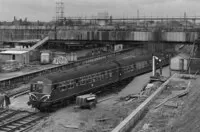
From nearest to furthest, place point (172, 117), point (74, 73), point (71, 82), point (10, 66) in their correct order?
point (172, 117) → point (71, 82) → point (74, 73) → point (10, 66)

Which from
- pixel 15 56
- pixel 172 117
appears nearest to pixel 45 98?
pixel 172 117

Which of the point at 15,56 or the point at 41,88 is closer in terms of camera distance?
the point at 41,88

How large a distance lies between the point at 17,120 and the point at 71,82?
5.89 metres

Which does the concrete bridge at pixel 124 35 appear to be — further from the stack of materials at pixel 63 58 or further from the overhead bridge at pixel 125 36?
the stack of materials at pixel 63 58

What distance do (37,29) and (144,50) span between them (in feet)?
78.3

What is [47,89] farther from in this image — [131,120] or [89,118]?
[131,120]

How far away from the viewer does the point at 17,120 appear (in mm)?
20062

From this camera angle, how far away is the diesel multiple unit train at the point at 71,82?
22.5 m

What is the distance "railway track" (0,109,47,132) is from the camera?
738 inches

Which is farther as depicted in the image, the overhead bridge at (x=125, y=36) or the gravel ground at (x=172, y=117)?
the overhead bridge at (x=125, y=36)

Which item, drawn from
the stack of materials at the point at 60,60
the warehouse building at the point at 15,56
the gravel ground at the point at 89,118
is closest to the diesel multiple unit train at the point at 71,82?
the gravel ground at the point at 89,118

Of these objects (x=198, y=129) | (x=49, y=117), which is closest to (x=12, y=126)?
(x=49, y=117)

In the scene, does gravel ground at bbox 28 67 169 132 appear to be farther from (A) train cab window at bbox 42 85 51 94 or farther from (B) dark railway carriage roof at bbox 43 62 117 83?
(B) dark railway carriage roof at bbox 43 62 117 83

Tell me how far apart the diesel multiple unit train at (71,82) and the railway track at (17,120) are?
998 millimetres
